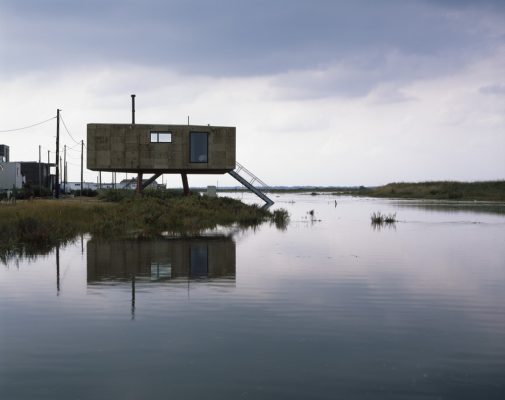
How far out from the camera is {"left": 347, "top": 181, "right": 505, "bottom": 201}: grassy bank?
101750 millimetres

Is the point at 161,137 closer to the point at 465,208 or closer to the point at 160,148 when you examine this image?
the point at 160,148

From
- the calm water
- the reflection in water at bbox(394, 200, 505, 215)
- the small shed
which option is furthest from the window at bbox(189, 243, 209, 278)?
the reflection in water at bbox(394, 200, 505, 215)

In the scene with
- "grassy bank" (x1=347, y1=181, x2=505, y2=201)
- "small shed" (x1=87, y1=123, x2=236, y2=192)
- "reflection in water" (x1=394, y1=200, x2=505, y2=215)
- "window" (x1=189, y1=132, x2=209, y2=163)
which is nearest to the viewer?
"small shed" (x1=87, y1=123, x2=236, y2=192)

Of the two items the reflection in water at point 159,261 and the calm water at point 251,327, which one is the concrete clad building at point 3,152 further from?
the calm water at point 251,327

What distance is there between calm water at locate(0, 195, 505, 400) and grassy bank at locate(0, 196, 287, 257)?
4719 millimetres

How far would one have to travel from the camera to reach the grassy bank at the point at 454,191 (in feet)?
334

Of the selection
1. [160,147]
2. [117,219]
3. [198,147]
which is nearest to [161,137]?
[160,147]

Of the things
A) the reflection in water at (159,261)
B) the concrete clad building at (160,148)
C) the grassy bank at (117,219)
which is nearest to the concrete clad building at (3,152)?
the concrete clad building at (160,148)

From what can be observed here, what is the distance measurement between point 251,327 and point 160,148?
3470 centimetres

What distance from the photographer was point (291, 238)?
2897cm

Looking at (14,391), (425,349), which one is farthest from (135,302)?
(425,349)

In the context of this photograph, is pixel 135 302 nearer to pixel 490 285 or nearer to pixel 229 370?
pixel 229 370

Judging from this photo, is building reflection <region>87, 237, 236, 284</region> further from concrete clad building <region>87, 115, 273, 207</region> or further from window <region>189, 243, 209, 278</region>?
concrete clad building <region>87, 115, 273, 207</region>

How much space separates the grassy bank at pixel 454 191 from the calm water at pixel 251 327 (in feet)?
275
